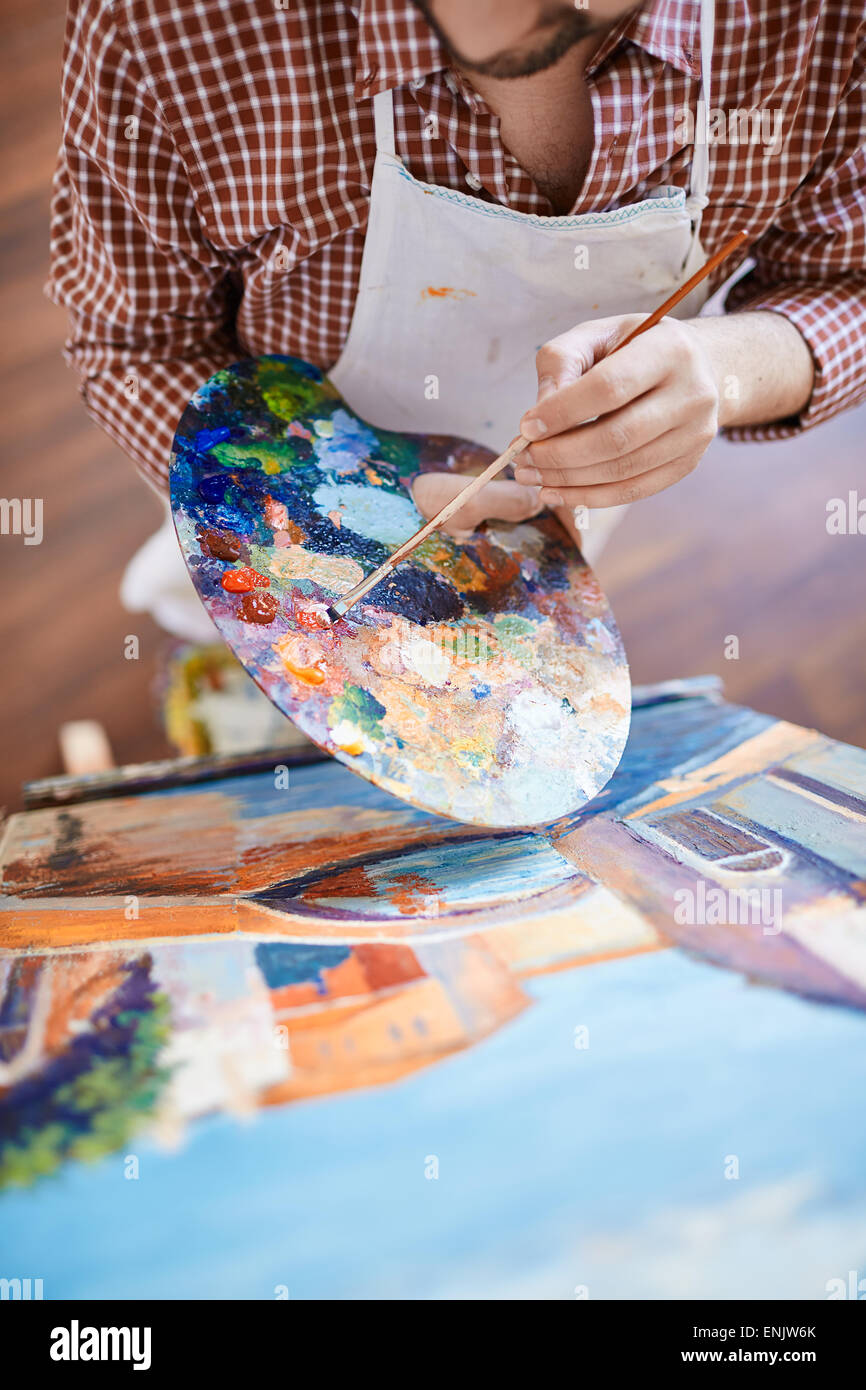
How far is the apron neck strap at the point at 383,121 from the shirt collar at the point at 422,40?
1 cm

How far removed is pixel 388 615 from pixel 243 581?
130 mm

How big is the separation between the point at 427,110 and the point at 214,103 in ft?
0.62

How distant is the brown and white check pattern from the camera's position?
79 cm

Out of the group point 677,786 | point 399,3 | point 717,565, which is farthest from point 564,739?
point 717,565

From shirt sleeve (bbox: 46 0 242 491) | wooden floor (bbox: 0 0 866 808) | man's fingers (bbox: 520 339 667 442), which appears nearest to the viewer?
man's fingers (bbox: 520 339 667 442)

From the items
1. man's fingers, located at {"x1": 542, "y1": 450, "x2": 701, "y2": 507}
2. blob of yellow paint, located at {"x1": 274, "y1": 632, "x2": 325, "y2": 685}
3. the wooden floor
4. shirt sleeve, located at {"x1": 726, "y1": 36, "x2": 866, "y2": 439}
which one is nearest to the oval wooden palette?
blob of yellow paint, located at {"x1": 274, "y1": 632, "x2": 325, "y2": 685}

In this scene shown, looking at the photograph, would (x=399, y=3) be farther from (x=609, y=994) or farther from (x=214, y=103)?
(x=609, y=994)

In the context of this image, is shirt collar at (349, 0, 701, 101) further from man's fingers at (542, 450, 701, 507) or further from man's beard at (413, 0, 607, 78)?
man's fingers at (542, 450, 701, 507)

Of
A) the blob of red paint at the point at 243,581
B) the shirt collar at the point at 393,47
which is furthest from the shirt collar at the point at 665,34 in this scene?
the blob of red paint at the point at 243,581

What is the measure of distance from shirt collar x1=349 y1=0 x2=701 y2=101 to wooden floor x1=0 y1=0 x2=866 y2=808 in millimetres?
1473

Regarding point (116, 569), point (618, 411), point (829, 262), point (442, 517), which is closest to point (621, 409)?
point (618, 411)

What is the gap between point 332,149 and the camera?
84 cm

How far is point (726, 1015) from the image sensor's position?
0.64 m

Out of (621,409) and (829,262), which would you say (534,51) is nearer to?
(621,409)
